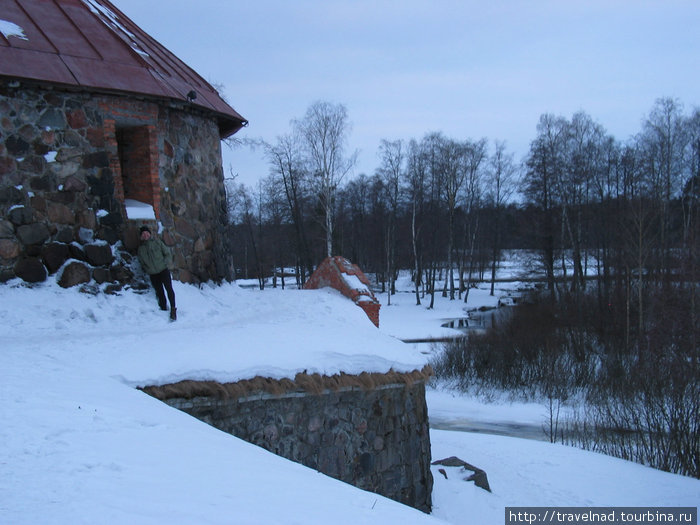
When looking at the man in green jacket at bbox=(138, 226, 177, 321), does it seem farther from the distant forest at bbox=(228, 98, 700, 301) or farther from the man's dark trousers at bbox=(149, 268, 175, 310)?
the distant forest at bbox=(228, 98, 700, 301)

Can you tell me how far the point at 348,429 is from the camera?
6.23m

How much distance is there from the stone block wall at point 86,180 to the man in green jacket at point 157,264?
0.38 meters

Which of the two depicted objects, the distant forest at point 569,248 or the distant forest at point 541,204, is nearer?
the distant forest at point 569,248

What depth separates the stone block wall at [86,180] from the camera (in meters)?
6.30

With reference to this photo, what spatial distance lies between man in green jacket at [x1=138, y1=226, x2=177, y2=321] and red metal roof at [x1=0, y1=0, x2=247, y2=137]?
72.0 inches

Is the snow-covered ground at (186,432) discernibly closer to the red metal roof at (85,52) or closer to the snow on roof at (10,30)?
the red metal roof at (85,52)

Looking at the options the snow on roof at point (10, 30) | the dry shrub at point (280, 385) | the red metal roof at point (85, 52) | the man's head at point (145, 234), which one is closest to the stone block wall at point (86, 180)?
the red metal roof at point (85, 52)

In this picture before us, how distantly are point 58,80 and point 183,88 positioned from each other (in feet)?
5.92

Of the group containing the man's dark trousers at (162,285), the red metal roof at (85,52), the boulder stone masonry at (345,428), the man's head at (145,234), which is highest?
the red metal roof at (85,52)

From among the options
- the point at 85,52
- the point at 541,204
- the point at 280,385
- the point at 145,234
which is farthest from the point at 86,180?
the point at 541,204

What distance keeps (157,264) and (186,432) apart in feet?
11.6

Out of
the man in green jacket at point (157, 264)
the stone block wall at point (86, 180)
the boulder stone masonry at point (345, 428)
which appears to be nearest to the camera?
the boulder stone masonry at point (345, 428)

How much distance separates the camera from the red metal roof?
21.2 feet

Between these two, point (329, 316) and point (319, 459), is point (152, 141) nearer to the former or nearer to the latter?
point (329, 316)
